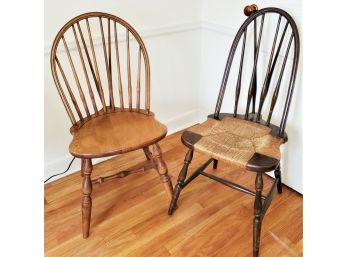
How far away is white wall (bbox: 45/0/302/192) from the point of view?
5.38ft

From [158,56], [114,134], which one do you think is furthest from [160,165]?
[158,56]

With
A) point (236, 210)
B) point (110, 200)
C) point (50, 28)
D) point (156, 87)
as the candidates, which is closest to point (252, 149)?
point (236, 210)

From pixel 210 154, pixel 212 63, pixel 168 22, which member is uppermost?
pixel 168 22

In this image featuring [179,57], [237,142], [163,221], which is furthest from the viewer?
[179,57]

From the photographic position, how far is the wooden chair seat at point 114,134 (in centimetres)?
130

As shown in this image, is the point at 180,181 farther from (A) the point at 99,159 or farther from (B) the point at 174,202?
(A) the point at 99,159

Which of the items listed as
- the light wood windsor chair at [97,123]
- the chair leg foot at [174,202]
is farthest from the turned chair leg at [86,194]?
the chair leg foot at [174,202]

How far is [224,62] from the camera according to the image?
2.06 meters

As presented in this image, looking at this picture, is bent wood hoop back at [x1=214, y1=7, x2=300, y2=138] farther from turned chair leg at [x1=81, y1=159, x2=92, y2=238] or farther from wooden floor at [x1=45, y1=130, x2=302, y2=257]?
turned chair leg at [x1=81, y1=159, x2=92, y2=238]

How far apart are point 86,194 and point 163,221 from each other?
0.42 meters

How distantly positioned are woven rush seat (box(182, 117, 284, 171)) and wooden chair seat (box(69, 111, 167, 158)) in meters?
0.18
